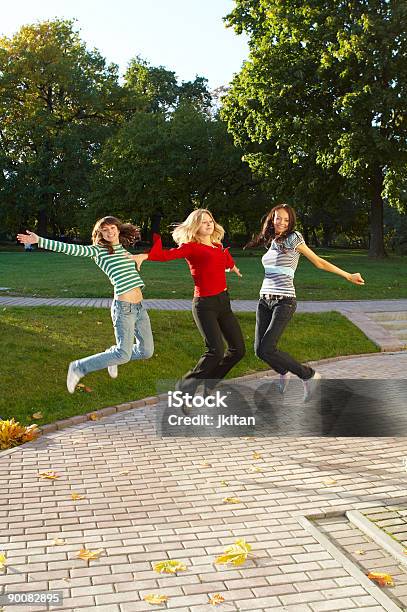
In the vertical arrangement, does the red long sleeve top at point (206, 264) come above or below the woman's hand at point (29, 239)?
below

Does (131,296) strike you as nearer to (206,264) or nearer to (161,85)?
(206,264)

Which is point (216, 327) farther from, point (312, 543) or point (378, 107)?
point (378, 107)

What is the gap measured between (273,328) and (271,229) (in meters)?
0.98

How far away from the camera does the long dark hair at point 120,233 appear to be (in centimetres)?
668

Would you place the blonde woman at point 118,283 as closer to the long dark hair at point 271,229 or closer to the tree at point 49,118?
the long dark hair at point 271,229

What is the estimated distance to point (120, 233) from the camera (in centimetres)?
672

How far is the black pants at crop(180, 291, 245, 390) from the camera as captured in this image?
6895 millimetres

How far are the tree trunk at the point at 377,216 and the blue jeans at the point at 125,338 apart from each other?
104 ft

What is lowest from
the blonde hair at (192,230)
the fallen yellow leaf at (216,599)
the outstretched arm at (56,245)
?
the fallen yellow leaf at (216,599)

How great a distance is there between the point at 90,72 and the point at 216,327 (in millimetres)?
57115

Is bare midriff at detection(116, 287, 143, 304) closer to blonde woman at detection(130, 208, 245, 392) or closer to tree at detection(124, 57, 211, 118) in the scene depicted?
blonde woman at detection(130, 208, 245, 392)

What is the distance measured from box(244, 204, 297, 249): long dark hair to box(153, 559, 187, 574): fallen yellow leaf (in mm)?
2964

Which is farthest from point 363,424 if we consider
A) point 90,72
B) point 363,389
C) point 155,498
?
point 90,72

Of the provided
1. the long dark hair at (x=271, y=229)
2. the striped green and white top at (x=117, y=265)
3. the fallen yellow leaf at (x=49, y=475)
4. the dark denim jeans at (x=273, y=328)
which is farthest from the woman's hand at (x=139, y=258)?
the fallen yellow leaf at (x=49, y=475)
